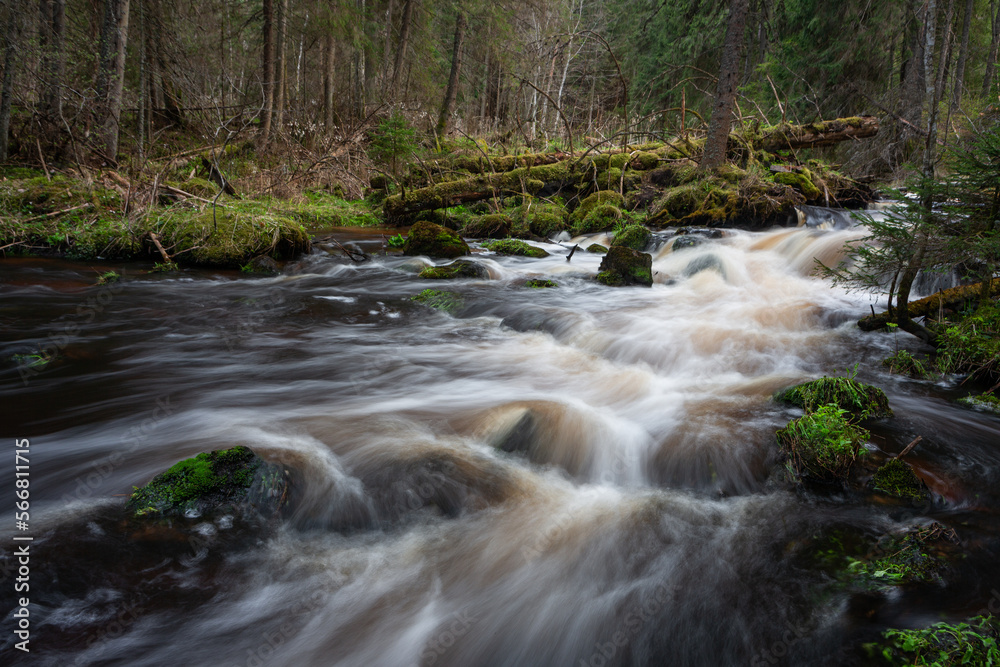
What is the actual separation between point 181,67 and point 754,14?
20.0 meters

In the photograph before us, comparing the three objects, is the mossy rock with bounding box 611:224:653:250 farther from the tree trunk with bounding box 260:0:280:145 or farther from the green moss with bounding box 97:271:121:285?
the tree trunk with bounding box 260:0:280:145

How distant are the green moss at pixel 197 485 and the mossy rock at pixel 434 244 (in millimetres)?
7890

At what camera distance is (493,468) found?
360cm

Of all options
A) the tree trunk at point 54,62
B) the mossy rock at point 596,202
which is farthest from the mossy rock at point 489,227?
the tree trunk at point 54,62

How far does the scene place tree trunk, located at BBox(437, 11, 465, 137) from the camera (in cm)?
1864

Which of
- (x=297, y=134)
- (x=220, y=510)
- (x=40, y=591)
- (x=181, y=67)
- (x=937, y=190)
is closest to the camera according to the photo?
(x=40, y=591)

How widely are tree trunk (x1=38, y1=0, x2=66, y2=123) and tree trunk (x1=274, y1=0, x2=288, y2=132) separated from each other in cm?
468

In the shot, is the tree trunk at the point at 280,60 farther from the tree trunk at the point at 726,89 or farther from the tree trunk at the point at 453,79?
the tree trunk at the point at 726,89

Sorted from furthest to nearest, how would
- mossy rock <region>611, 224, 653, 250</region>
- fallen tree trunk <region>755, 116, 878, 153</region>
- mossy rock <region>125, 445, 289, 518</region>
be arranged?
1. fallen tree trunk <region>755, 116, 878, 153</region>
2. mossy rock <region>611, 224, 653, 250</region>
3. mossy rock <region>125, 445, 289, 518</region>

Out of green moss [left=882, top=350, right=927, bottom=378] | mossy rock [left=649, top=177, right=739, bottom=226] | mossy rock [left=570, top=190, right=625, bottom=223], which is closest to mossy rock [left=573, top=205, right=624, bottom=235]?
mossy rock [left=570, top=190, right=625, bottom=223]

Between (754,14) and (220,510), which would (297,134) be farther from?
(754,14)

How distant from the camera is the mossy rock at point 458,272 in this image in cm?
896

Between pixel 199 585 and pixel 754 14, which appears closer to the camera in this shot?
pixel 199 585

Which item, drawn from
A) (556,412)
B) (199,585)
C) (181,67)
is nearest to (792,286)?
(556,412)
